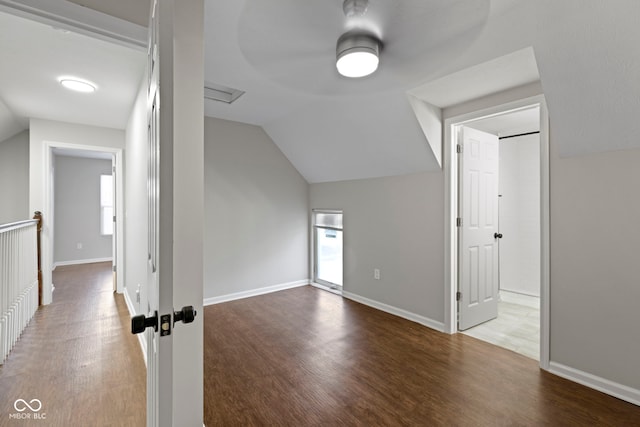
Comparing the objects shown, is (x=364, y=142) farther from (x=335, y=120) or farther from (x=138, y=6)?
(x=138, y=6)

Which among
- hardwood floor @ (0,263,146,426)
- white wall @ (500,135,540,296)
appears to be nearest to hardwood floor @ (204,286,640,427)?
hardwood floor @ (0,263,146,426)

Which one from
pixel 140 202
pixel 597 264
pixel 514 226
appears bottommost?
pixel 597 264

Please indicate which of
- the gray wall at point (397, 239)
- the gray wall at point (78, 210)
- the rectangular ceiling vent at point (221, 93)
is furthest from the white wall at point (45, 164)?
the gray wall at point (397, 239)

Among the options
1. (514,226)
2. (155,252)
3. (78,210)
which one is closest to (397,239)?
(514,226)

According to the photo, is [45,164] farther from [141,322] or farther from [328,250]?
[141,322]

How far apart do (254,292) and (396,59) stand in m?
3.27

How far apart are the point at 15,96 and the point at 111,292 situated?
8.69 ft

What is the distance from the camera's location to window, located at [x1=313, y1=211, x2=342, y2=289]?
14.0 feet

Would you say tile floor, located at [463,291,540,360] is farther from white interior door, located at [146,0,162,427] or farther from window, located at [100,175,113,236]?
window, located at [100,175,113,236]

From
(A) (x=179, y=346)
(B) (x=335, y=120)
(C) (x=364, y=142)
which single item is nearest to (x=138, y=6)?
(A) (x=179, y=346)

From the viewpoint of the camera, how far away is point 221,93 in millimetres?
2975

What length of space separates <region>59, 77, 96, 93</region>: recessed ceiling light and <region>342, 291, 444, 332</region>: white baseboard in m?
3.65

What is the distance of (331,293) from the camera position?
4172mm

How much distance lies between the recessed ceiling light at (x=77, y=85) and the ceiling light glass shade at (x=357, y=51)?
251 cm
